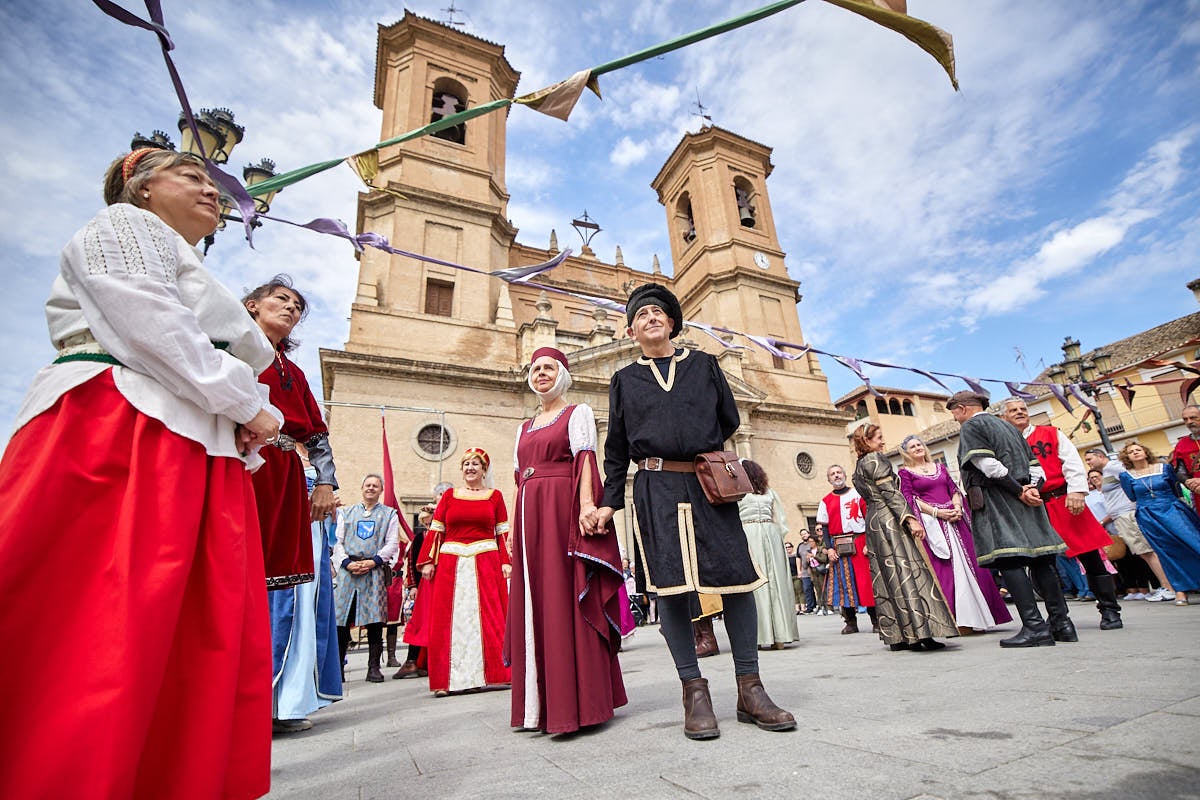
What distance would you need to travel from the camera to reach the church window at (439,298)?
62.6 ft

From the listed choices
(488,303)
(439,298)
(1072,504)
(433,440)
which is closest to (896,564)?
(1072,504)

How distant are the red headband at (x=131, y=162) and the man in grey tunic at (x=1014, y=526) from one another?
16.6ft

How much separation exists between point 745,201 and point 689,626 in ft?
91.2

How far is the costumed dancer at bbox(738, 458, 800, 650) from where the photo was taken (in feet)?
19.4

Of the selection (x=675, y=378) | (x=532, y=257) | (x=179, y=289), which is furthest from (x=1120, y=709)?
(x=532, y=257)

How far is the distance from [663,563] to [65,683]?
1975 millimetres

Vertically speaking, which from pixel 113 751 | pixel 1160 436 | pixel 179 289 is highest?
pixel 1160 436

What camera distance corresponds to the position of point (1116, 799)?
124 centimetres

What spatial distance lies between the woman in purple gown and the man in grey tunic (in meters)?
0.71

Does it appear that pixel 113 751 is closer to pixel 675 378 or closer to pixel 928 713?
pixel 675 378

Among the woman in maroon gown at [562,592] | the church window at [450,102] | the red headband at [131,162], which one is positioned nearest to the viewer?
the red headband at [131,162]

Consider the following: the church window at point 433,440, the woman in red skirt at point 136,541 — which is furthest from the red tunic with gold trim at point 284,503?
the church window at point 433,440

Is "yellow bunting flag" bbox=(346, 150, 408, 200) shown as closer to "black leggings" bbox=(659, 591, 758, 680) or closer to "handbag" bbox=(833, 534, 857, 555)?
"black leggings" bbox=(659, 591, 758, 680)

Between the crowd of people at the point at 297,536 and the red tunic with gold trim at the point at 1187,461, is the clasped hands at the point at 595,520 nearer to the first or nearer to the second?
the crowd of people at the point at 297,536
